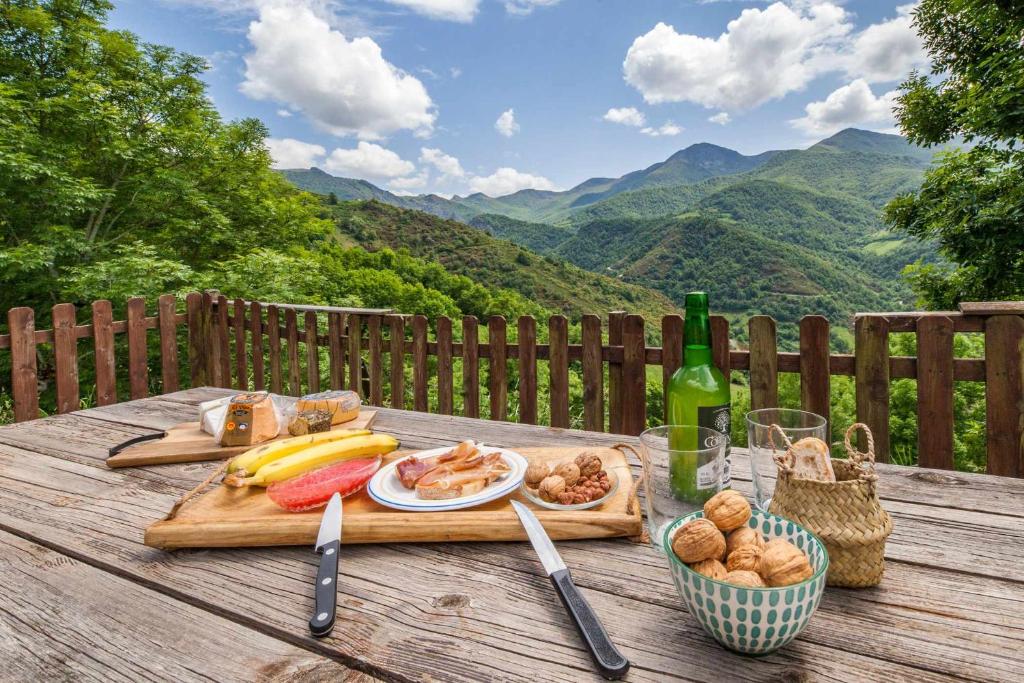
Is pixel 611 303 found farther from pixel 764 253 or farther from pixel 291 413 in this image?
pixel 291 413

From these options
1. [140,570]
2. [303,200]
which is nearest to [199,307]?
[140,570]

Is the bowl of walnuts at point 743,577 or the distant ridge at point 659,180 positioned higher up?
the distant ridge at point 659,180

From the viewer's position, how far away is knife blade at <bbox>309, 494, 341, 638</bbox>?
68 centimetres

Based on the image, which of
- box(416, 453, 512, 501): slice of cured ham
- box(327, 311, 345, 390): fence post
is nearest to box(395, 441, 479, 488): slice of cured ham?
box(416, 453, 512, 501): slice of cured ham

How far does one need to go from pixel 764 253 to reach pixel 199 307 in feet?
155

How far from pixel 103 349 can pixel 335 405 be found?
353 cm

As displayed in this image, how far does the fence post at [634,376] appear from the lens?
3.02m

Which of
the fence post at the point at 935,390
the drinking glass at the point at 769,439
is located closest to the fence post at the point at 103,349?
the drinking glass at the point at 769,439

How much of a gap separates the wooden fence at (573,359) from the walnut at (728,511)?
2.22 m

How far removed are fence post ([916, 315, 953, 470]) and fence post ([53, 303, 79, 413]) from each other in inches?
204

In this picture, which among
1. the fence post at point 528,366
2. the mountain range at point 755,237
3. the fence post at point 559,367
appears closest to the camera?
the fence post at point 559,367

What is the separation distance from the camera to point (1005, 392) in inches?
92.4

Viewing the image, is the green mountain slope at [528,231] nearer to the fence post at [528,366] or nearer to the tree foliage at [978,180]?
the tree foliage at [978,180]

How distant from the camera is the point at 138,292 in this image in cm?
651
